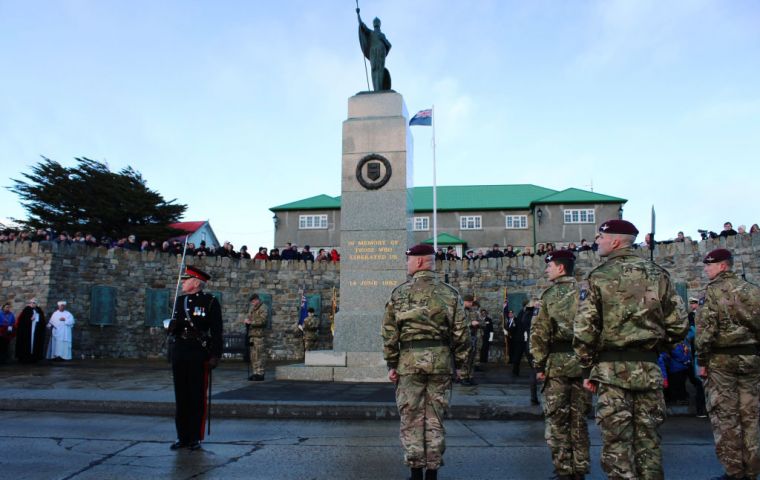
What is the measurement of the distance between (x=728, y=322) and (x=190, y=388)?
5.42m

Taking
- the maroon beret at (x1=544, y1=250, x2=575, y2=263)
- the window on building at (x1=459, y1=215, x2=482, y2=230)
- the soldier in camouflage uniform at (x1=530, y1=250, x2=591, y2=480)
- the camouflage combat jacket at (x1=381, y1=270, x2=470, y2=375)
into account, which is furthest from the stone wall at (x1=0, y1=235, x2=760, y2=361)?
the window on building at (x1=459, y1=215, x2=482, y2=230)

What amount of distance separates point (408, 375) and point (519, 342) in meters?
10.6

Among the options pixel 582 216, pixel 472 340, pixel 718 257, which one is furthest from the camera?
pixel 582 216

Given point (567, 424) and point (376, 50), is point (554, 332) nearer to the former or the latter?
point (567, 424)

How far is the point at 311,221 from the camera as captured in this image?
4828cm

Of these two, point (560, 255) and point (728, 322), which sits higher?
point (560, 255)

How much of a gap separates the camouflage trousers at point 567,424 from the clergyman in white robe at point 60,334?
60.3 feet

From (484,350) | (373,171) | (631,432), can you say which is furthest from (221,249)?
(631,432)

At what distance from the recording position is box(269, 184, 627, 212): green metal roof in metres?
45.8

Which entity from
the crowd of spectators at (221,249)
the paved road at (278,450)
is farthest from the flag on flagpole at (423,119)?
the paved road at (278,450)

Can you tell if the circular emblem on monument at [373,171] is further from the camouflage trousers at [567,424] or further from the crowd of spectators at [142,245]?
the crowd of spectators at [142,245]

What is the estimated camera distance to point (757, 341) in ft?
17.8

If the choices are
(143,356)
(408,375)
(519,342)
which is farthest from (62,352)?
(408,375)

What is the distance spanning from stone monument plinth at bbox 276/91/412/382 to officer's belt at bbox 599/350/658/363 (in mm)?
8083
